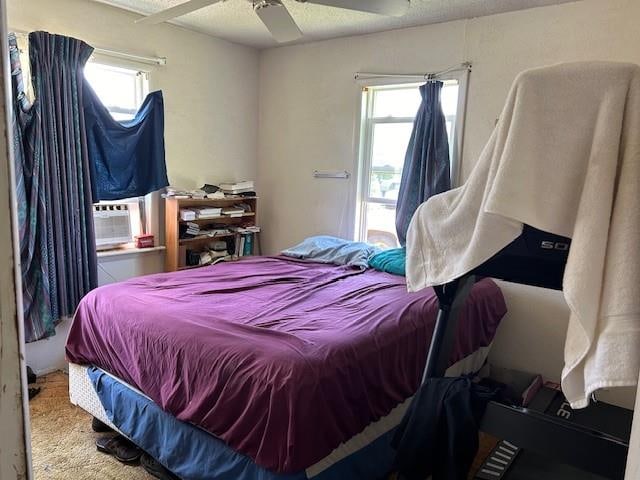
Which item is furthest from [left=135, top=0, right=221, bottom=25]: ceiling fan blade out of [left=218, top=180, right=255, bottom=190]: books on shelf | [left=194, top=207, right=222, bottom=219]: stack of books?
[left=218, top=180, right=255, bottom=190]: books on shelf

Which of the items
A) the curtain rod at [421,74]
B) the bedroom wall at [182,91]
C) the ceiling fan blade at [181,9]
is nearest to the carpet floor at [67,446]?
the bedroom wall at [182,91]

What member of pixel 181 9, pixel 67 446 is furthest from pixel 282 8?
pixel 67 446

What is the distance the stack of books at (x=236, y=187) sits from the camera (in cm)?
409

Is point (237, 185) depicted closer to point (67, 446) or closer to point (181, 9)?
point (181, 9)

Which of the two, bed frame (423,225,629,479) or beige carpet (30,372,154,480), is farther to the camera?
beige carpet (30,372,154,480)

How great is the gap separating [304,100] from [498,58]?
1755 mm

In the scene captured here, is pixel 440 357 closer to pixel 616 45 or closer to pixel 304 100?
pixel 616 45

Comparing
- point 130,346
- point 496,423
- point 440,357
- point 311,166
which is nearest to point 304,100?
point 311,166

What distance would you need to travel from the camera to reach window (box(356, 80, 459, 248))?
12.2 feet

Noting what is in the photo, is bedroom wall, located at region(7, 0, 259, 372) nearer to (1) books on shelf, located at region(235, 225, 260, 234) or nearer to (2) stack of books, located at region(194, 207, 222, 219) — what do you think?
(2) stack of books, located at region(194, 207, 222, 219)

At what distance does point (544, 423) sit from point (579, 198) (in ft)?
2.16

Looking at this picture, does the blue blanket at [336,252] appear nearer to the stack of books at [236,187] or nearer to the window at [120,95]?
the stack of books at [236,187]

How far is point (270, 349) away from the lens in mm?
1800

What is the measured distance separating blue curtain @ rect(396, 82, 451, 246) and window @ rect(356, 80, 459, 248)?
24 cm
